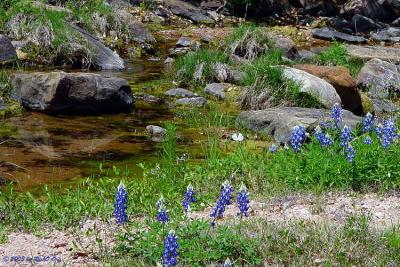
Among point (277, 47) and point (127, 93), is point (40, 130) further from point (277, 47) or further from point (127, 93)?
point (277, 47)

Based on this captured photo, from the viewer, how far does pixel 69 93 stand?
9961mm

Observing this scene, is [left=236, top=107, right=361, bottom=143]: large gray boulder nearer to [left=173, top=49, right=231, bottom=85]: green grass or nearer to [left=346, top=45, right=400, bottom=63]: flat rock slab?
[left=173, top=49, right=231, bottom=85]: green grass

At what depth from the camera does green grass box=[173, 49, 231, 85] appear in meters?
12.3

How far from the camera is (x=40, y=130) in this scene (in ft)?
29.7

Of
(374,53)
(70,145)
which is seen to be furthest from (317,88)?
(374,53)

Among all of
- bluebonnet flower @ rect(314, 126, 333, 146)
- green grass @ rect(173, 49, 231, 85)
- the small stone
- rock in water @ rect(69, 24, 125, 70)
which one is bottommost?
the small stone

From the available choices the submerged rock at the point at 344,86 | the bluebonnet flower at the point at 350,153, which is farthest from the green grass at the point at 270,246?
the submerged rock at the point at 344,86

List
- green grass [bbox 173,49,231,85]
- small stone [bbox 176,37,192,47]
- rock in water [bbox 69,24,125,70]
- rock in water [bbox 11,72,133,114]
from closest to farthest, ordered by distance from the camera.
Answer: rock in water [bbox 11,72,133,114]
green grass [bbox 173,49,231,85]
rock in water [bbox 69,24,125,70]
small stone [bbox 176,37,192,47]

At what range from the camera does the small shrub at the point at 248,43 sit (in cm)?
1378

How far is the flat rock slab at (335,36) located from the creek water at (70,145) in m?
9.93

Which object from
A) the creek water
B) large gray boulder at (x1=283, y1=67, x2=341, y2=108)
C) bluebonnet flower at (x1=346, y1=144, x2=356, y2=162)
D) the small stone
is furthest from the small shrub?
bluebonnet flower at (x1=346, y1=144, x2=356, y2=162)

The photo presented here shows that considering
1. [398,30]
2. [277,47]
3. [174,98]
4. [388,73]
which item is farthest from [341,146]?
[398,30]

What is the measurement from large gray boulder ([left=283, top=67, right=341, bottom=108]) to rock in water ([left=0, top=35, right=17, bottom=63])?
4.59 metres

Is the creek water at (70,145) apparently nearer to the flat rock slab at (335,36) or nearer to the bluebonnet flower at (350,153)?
the bluebonnet flower at (350,153)
